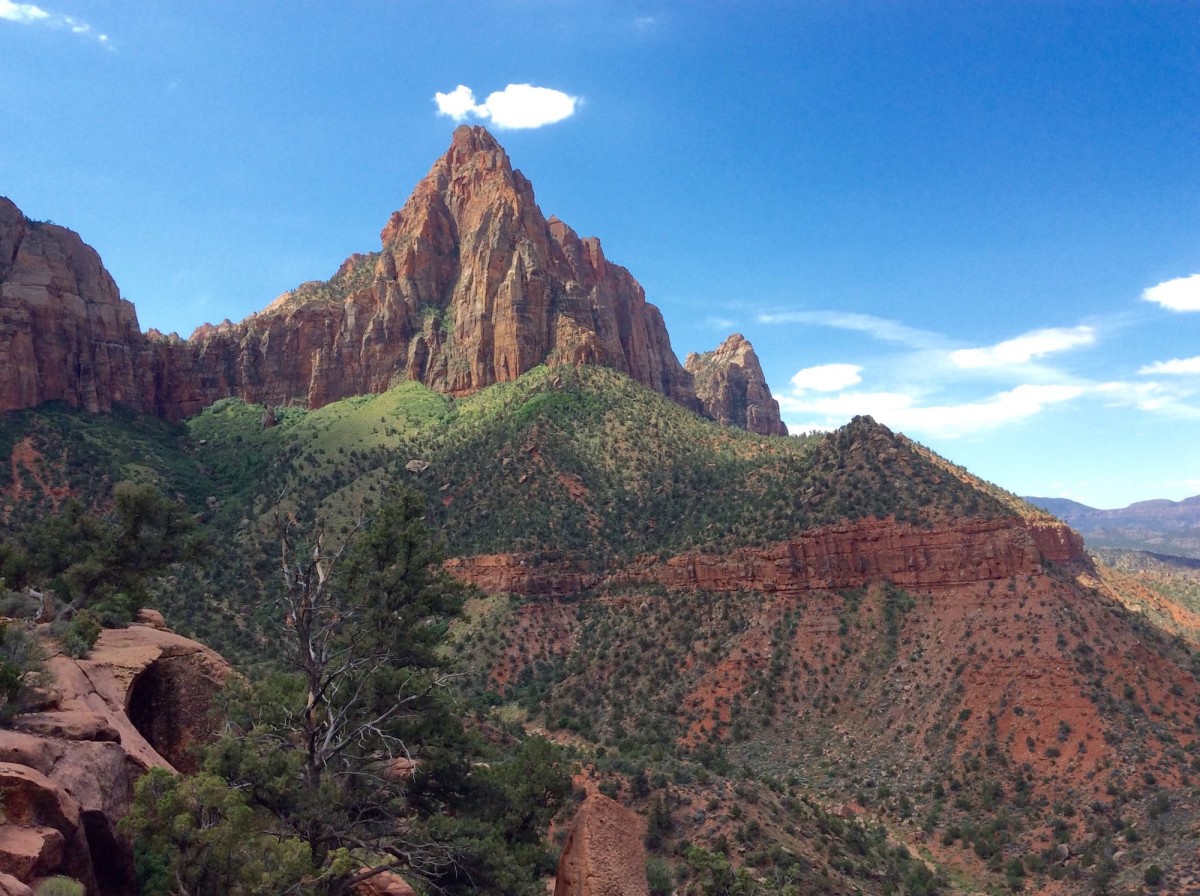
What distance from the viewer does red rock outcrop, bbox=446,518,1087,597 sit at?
54.2 meters

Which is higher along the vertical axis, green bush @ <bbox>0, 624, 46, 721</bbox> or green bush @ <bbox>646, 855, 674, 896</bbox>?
green bush @ <bbox>0, 624, 46, 721</bbox>

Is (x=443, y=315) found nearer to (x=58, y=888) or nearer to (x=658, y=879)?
(x=658, y=879)

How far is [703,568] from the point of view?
63344 mm

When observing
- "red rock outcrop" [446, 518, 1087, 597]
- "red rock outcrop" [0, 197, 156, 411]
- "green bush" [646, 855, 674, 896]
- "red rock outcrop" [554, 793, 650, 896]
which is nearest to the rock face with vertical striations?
"red rock outcrop" [0, 197, 156, 411]

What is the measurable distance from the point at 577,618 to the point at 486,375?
162 feet

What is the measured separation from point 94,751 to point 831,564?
5307cm

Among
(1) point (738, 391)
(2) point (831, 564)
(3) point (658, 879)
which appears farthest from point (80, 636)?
(1) point (738, 391)

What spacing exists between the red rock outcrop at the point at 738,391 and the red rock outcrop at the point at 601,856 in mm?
148288

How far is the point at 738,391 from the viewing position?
583ft

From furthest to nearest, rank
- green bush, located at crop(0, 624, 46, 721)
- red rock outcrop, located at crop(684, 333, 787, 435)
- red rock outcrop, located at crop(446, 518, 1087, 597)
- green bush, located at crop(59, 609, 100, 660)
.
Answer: red rock outcrop, located at crop(684, 333, 787, 435)
red rock outcrop, located at crop(446, 518, 1087, 597)
green bush, located at crop(59, 609, 100, 660)
green bush, located at crop(0, 624, 46, 721)

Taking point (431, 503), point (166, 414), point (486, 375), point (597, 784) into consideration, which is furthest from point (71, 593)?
point (166, 414)

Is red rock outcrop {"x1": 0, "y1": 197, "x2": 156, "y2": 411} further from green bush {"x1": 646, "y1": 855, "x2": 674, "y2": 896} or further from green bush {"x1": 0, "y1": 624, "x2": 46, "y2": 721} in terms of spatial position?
green bush {"x1": 646, "y1": 855, "x2": 674, "y2": 896}

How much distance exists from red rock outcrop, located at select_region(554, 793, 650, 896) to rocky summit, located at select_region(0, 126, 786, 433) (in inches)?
3542

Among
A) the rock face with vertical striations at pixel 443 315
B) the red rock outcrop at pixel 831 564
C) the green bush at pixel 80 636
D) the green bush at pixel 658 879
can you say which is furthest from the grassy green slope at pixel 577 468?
the green bush at pixel 80 636
